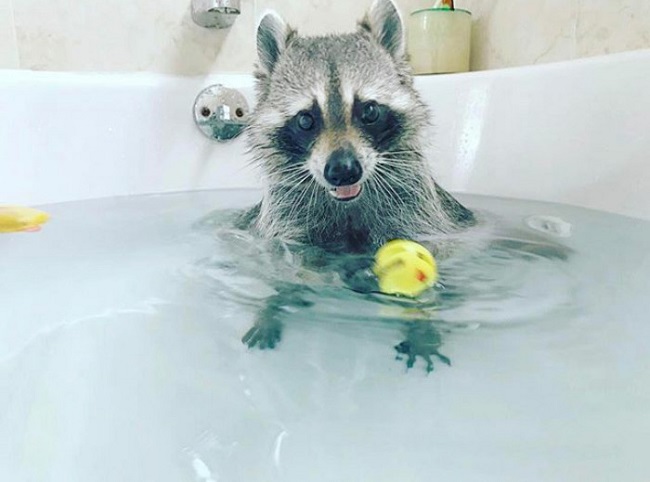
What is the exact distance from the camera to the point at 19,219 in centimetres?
118

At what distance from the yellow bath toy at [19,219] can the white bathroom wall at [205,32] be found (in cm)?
60

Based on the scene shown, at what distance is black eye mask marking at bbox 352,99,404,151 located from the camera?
985 mm

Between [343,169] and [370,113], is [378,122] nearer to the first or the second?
[370,113]

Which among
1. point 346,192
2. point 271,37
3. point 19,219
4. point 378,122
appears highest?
point 271,37

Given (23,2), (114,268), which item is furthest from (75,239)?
(23,2)

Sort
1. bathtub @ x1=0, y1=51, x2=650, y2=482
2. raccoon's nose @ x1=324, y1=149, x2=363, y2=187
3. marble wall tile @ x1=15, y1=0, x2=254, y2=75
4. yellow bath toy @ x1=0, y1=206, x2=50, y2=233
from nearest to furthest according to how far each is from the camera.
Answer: bathtub @ x1=0, y1=51, x2=650, y2=482 < raccoon's nose @ x1=324, y1=149, x2=363, y2=187 < yellow bath toy @ x1=0, y1=206, x2=50, y2=233 < marble wall tile @ x1=15, y1=0, x2=254, y2=75

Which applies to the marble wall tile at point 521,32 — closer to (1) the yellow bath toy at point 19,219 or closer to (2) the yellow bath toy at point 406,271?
(2) the yellow bath toy at point 406,271

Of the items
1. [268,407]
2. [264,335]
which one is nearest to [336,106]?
[264,335]

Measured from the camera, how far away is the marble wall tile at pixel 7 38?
1.60 meters

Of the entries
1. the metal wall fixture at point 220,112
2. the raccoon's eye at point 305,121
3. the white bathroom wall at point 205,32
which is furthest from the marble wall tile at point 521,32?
the raccoon's eye at point 305,121

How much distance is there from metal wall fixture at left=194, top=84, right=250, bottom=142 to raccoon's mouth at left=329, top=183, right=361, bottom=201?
0.79m

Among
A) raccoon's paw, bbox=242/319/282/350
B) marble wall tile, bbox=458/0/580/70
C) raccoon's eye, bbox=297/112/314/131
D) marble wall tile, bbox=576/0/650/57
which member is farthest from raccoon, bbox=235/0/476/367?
marble wall tile, bbox=458/0/580/70

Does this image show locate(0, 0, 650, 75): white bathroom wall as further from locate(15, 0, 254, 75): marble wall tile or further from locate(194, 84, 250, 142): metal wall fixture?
locate(194, 84, 250, 142): metal wall fixture

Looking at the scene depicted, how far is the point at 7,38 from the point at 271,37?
92 centimetres
